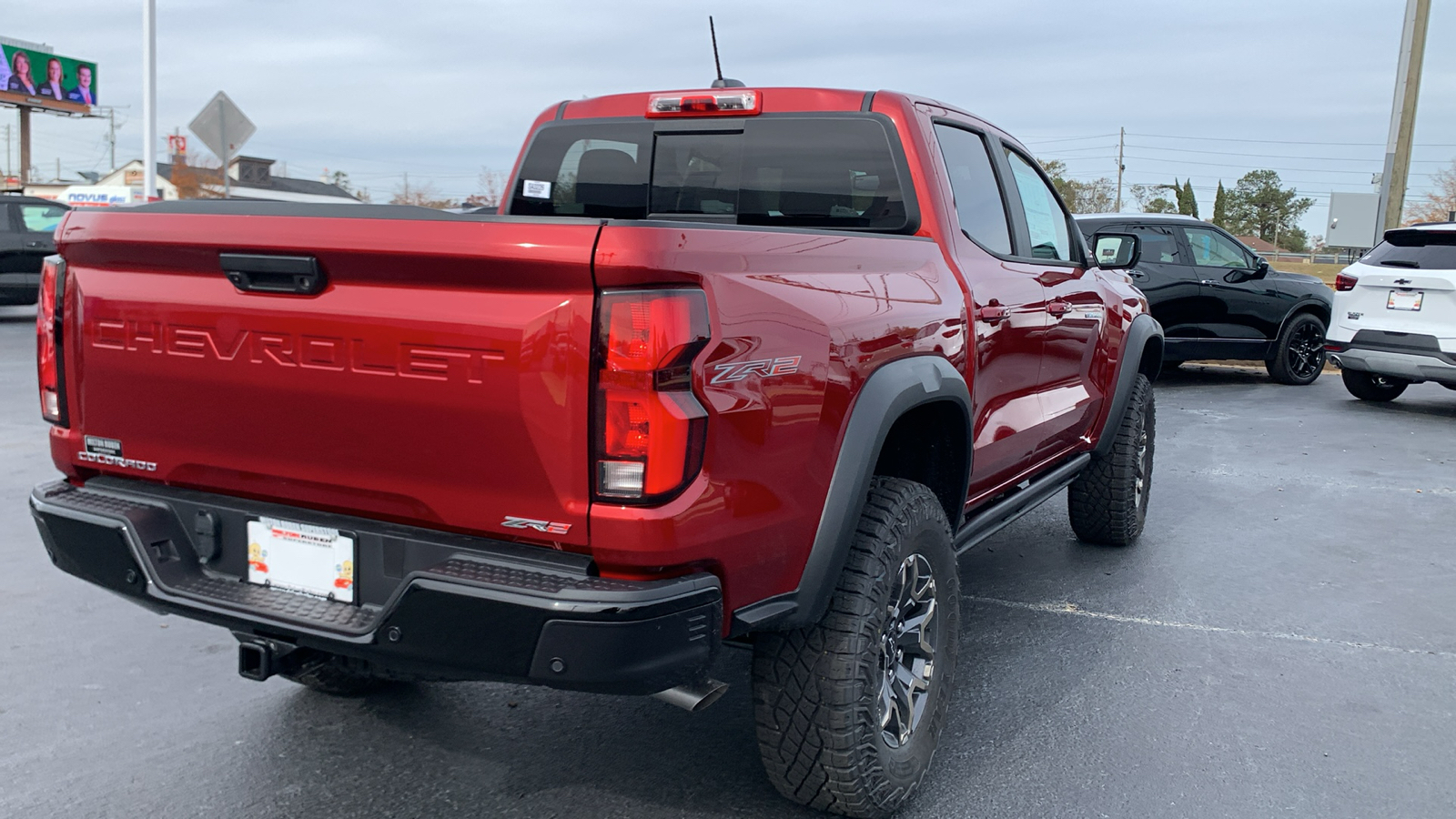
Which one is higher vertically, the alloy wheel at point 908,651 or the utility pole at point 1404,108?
the utility pole at point 1404,108

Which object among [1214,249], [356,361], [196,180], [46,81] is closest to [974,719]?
[356,361]

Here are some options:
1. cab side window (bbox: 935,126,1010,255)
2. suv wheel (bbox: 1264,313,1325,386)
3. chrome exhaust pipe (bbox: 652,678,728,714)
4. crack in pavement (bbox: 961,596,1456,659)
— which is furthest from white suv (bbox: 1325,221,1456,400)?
chrome exhaust pipe (bbox: 652,678,728,714)

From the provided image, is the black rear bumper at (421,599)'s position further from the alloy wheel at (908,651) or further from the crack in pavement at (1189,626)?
the crack in pavement at (1189,626)

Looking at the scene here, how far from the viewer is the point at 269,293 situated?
97.7 inches

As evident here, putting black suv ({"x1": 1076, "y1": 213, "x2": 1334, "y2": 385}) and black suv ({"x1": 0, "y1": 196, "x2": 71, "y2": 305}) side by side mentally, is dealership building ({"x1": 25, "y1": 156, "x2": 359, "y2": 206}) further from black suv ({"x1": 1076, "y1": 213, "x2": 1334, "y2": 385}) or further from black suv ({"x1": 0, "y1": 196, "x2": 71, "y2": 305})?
black suv ({"x1": 1076, "y1": 213, "x2": 1334, "y2": 385})

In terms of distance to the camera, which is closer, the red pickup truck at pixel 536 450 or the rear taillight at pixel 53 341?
the red pickup truck at pixel 536 450

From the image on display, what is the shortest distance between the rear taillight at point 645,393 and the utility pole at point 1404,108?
1773 centimetres

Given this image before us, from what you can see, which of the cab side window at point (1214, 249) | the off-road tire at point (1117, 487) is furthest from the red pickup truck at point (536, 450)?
the cab side window at point (1214, 249)

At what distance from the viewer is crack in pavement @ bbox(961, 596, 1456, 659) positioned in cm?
441

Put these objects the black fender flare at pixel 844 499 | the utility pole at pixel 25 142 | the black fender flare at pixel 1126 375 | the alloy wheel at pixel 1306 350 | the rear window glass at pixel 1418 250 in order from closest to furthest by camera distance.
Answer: the black fender flare at pixel 844 499 → the black fender flare at pixel 1126 375 → the rear window glass at pixel 1418 250 → the alloy wheel at pixel 1306 350 → the utility pole at pixel 25 142

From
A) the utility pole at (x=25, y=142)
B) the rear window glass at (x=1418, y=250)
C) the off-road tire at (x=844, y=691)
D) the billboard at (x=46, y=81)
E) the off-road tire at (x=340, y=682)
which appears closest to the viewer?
the off-road tire at (x=844, y=691)

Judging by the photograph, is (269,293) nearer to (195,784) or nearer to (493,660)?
(493,660)

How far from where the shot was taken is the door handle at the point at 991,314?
365 cm

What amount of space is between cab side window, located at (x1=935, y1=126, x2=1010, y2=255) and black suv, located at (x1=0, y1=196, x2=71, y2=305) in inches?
582
